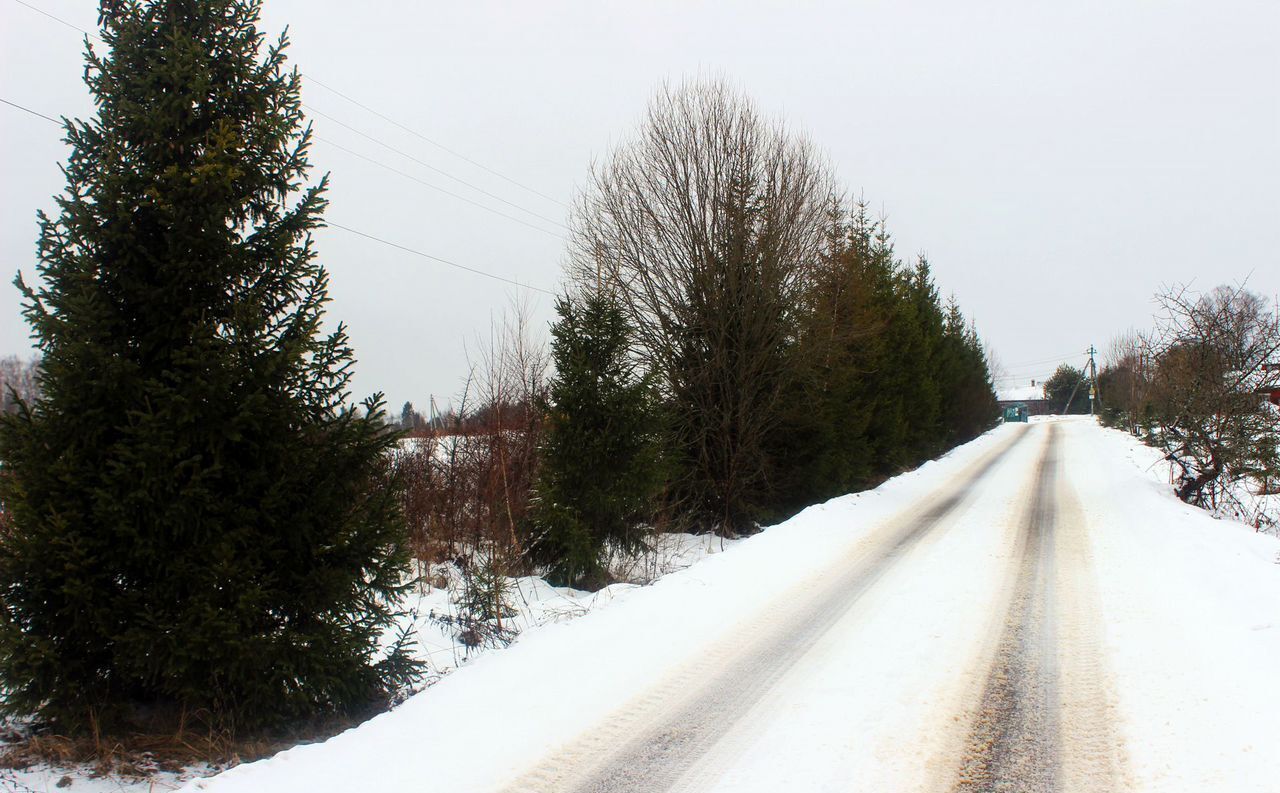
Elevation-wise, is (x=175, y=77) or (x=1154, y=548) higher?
(x=175, y=77)

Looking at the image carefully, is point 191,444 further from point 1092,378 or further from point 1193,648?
point 1092,378

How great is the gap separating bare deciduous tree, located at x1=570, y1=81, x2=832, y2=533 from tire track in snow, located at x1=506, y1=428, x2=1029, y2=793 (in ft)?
29.2

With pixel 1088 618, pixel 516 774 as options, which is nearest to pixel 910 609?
pixel 1088 618

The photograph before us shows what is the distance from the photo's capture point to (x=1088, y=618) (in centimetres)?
707

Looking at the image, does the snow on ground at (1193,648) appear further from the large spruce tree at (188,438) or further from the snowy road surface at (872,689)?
the large spruce tree at (188,438)

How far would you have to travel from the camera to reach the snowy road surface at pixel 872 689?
4.13 m

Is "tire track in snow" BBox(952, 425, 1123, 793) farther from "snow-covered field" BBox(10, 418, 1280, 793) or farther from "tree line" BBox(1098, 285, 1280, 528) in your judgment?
"tree line" BBox(1098, 285, 1280, 528)

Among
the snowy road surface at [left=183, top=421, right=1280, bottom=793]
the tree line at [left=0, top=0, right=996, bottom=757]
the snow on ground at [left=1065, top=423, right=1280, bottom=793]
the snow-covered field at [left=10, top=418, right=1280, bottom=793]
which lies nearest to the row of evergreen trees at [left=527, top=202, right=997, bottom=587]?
the snow-covered field at [left=10, top=418, right=1280, bottom=793]

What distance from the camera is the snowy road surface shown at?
163 inches

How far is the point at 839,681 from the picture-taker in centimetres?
546

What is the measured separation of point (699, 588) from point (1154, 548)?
6.55 meters

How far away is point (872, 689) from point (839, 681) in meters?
0.25

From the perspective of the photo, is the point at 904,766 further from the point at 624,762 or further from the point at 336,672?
the point at 336,672

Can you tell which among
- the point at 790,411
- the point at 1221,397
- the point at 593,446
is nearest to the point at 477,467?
the point at 593,446
